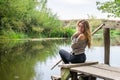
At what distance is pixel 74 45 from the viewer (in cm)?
903

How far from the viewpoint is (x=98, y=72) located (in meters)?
8.00

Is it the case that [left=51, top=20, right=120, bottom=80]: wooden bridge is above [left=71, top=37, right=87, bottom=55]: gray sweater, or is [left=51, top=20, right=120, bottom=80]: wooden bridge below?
below

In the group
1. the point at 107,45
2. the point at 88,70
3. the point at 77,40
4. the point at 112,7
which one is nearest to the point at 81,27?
the point at 77,40

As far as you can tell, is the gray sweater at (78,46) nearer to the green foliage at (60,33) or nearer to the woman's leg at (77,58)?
the woman's leg at (77,58)

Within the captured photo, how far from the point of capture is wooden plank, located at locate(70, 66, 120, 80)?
24.6 ft

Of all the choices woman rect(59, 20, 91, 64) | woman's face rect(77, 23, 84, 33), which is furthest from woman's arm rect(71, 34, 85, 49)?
woman's face rect(77, 23, 84, 33)

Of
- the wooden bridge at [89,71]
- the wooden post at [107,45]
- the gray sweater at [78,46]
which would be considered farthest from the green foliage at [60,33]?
the gray sweater at [78,46]

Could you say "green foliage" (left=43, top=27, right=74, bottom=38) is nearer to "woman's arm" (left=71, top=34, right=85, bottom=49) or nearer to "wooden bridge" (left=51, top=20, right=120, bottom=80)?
"wooden bridge" (left=51, top=20, right=120, bottom=80)

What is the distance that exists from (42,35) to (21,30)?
4.67m

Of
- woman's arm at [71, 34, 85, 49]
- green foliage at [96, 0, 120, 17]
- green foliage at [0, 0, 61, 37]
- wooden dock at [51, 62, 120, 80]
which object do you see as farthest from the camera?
green foliage at [0, 0, 61, 37]

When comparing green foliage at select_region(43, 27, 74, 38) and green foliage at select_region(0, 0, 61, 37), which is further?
green foliage at select_region(43, 27, 74, 38)

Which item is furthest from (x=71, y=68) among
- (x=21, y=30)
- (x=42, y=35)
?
(x=42, y=35)

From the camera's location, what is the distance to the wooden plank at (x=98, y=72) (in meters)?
7.51

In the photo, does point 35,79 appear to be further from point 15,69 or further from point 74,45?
point 74,45
